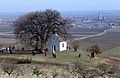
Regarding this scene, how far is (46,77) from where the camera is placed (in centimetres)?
3106

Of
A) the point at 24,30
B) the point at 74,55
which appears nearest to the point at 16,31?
the point at 24,30

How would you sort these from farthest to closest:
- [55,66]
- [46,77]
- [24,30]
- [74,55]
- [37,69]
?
[24,30], [74,55], [55,66], [37,69], [46,77]

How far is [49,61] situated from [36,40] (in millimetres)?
11418

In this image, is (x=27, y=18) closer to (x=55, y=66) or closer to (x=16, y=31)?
(x=16, y=31)

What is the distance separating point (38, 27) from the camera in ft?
166

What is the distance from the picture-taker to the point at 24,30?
50469 mm

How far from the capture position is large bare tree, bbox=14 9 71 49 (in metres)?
50.4

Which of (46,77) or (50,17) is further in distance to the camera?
(50,17)

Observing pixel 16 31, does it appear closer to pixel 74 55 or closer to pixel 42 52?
pixel 42 52

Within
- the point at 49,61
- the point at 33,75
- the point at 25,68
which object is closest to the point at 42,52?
the point at 49,61

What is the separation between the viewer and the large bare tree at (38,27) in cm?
5044

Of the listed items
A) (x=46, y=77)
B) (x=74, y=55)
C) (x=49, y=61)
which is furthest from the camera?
(x=74, y=55)

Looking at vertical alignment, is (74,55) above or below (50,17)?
below

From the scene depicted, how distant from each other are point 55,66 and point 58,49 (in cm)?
1552
